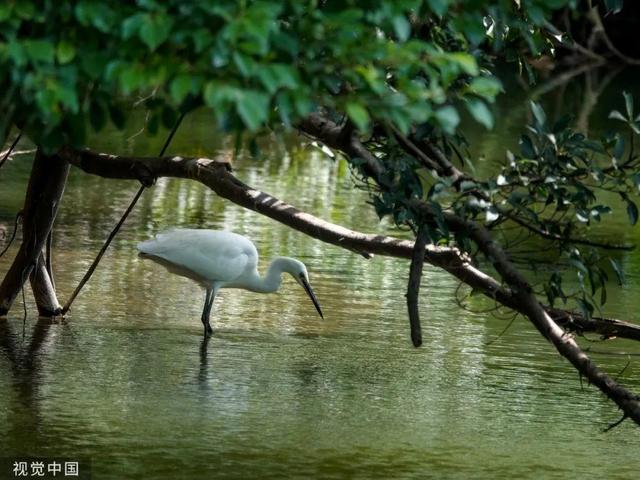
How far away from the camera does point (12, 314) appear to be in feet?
26.8

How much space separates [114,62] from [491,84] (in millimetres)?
912

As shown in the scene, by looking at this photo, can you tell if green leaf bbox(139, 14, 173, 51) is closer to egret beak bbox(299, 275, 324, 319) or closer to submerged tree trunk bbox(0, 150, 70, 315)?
submerged tree trunk bbox(0, 150, 70, 315)

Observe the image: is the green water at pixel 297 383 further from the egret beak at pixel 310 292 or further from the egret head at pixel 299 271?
the egret head at pixel 299 271

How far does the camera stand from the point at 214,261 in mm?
8344

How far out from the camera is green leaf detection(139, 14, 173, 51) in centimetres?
300

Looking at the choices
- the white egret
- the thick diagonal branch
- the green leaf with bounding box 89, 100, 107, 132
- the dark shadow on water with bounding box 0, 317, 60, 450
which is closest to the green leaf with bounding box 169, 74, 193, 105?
the green leaf with bounding box 89, 100, 107, 132

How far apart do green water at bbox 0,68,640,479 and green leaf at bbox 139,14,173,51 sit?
3.72 feet

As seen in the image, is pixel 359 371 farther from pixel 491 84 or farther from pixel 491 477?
pixel 491 84


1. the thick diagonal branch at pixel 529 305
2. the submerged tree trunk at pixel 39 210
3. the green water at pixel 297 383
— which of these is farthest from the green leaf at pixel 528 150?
the submerged tree trunk at pixel 39 210

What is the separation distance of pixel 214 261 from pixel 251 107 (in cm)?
545

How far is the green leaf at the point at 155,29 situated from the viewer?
→ 3.00 meters

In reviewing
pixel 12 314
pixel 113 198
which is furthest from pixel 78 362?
pixel 113 198

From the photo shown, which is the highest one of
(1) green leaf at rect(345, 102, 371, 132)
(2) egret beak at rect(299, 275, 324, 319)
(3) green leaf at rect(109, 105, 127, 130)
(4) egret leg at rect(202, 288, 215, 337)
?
(1) green leaf at rect(345, 102, 371, 132)

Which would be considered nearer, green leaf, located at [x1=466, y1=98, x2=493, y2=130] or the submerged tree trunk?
green leaf, located at [x1=466, y1=98, x2=493, y2=130]
